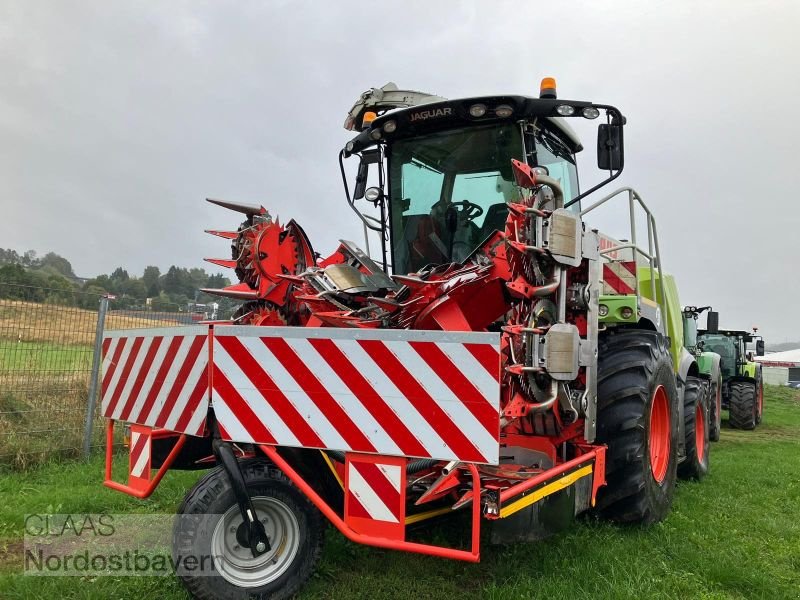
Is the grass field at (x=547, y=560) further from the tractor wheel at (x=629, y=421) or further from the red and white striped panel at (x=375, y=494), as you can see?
the red and white striped panel at (x=375, y=494)

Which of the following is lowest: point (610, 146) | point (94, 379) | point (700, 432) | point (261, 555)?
point (261, 555)

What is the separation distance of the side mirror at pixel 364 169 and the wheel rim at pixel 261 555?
3.07m

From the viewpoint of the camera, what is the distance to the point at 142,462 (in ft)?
10.8

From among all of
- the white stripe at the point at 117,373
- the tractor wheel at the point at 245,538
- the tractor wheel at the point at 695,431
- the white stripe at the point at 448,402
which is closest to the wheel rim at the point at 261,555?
the tractor wheel at the point at 245,538

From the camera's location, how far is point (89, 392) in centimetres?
581

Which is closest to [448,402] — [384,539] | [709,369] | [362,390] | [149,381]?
[362,390]

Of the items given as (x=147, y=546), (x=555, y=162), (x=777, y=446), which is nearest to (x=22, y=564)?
(x=147, y=546)

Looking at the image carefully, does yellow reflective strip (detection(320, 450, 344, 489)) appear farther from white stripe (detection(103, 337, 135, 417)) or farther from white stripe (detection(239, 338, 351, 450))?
white stripe (detection(103, 337, 135, 417))

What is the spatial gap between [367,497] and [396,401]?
1.42 ft

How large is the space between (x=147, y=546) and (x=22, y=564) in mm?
635

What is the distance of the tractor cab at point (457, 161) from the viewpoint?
13.7 feet

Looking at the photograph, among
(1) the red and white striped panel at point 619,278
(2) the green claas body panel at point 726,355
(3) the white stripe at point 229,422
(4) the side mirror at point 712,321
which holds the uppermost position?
(4) the side mirror at point 712,321

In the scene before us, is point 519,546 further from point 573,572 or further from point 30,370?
point 30,370

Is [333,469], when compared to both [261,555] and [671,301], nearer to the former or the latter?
[261,555]
